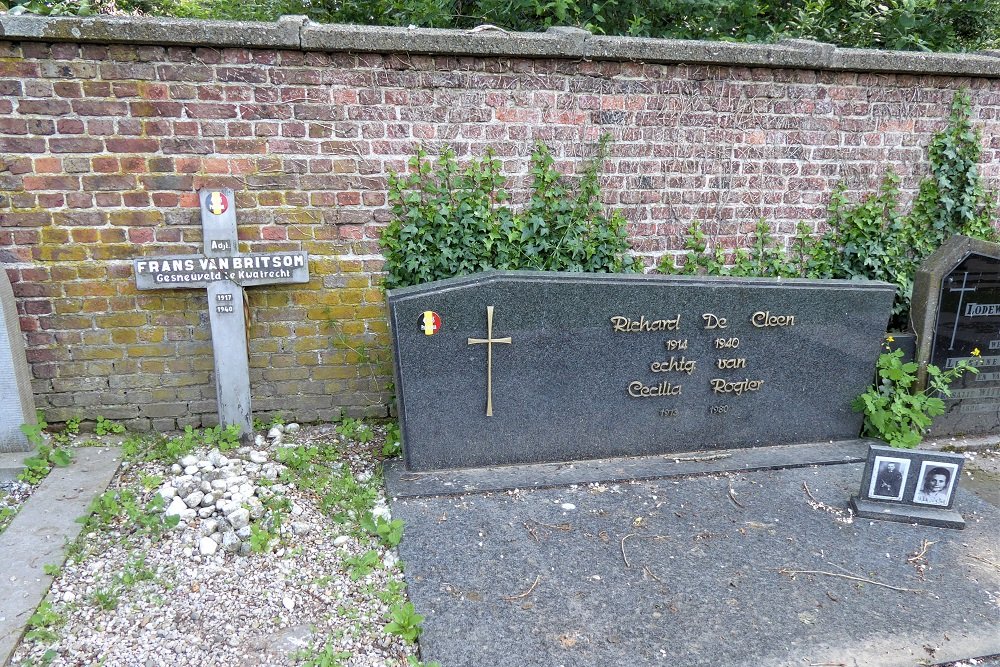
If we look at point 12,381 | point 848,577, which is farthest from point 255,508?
point 848,577

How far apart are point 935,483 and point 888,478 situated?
8.4 inches

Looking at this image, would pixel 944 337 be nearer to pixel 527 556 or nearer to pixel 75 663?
pixel 527 556

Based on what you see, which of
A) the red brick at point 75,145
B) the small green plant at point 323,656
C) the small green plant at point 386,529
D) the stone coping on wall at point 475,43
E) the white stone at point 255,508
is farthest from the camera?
the red brick at point 75,145

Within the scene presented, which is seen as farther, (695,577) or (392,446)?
(392,446)

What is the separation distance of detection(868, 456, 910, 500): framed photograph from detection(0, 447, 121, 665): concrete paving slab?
3601mm

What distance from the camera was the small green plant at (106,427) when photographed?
387cm

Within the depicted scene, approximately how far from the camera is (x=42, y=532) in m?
2.92

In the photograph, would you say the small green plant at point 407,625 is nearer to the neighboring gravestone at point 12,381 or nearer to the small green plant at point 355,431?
the small green plant at point 355,431

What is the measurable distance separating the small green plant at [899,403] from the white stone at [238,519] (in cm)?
343

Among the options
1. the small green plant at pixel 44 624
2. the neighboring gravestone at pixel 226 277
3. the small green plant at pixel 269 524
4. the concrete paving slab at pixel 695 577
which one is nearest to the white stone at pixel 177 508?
the small green plant at pixel 269 524

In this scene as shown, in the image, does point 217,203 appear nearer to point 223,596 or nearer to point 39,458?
point 39,458

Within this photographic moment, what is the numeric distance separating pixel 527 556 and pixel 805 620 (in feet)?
3.59

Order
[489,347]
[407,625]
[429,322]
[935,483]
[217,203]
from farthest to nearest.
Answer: [217,203] → [489,347] → [429,322] → [935,483] → [407,625]

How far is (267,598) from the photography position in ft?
8.59
